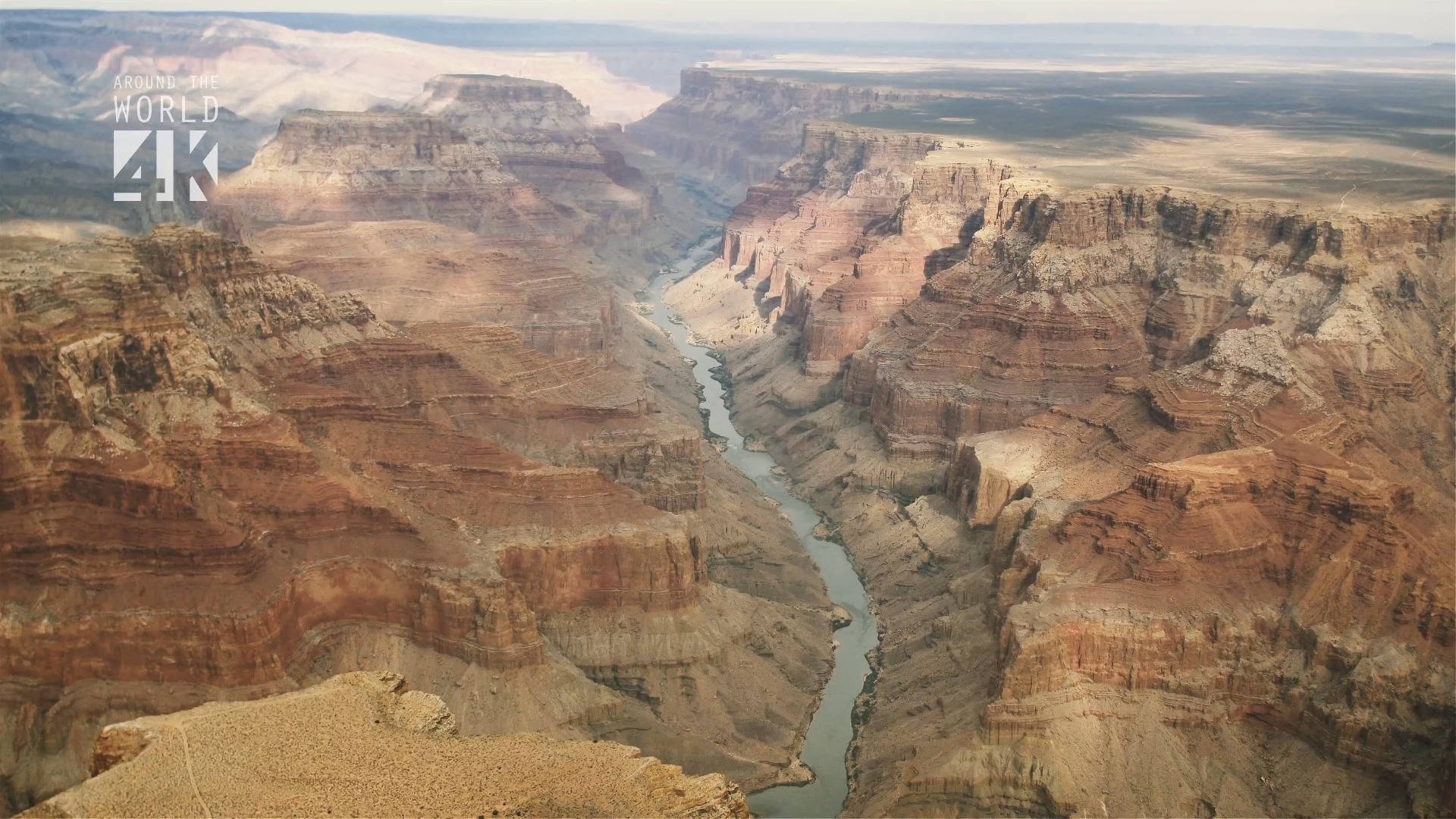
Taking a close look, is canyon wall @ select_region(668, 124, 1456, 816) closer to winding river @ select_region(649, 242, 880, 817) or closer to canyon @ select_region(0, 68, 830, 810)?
winding river @ select_region(649, 242, 880, 817)

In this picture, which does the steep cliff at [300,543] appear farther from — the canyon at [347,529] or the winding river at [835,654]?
the winding river at [835,654]

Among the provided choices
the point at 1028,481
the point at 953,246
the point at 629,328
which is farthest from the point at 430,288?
the point at 1028,481

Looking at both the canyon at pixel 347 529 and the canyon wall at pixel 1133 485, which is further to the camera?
the canyon wall at pixel 1133 485

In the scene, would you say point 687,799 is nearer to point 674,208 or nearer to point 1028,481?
point 1028,481

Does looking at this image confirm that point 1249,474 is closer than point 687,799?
No

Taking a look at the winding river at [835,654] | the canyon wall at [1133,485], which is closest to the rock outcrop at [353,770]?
the canyon wall at [1133,485]

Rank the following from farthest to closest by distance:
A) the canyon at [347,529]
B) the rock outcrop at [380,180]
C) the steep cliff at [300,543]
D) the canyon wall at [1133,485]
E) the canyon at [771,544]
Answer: the rock outcrop at [380,180] < the canyon wall at [1133,485] < the canyon at [347,529] < the steep cliff at [300,543] < the canyon at [771,544]

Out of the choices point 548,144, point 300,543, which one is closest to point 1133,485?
point 300,543
